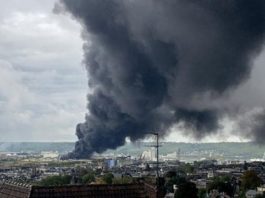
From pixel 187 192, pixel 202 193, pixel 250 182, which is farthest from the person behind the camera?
pixel 250 182

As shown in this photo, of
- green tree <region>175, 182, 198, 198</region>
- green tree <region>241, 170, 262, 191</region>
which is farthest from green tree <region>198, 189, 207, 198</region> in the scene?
green tree <region>175, 182, 198, 198</region>

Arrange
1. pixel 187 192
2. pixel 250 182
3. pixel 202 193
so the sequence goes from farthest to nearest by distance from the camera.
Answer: pixel 250 182 → pixel 202 193 → pixel 187 192

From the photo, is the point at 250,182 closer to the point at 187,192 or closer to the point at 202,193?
the point at 202,193

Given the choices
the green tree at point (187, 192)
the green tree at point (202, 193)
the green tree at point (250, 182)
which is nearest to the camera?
the green tree at point (187, 192)

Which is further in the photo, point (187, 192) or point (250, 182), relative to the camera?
point (250, 182)

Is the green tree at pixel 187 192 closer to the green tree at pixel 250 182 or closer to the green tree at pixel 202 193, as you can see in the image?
the green tree at pixel 202 193

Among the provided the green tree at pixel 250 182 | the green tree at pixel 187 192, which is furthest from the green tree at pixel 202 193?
the green tree at pixel 187 192

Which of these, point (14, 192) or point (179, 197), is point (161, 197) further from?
point (179, 197)

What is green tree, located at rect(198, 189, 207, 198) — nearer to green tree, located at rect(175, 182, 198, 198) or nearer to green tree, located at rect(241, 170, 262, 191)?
green tree, located at rect(241, 170, 262, 191)

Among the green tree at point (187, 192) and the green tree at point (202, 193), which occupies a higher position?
the green tree at point (202, 193)

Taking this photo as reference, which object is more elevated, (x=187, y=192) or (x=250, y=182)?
(x=250, y=182)

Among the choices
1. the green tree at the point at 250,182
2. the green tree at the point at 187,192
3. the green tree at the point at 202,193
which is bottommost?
the green tree at the point at 187,192

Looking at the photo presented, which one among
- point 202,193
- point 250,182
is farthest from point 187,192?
point 250,182

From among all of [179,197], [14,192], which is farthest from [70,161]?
[14,192]
